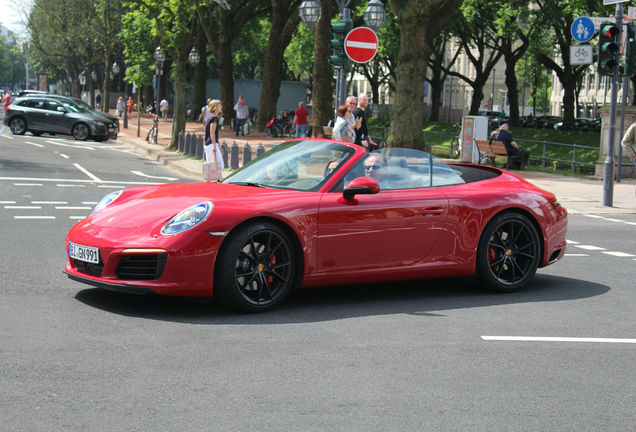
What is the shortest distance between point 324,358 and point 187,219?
1640 mm

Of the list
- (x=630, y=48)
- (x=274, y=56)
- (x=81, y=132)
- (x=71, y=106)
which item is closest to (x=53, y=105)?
(x=71, y=106)

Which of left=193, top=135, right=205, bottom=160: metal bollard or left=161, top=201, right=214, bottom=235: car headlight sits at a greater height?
left=161, top=201, right=214, bottom=235: car headlight

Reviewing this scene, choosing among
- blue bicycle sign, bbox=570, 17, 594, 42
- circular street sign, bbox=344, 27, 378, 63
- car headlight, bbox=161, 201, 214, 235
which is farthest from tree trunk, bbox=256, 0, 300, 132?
car headlight, bbox=161, 201, 214, 235

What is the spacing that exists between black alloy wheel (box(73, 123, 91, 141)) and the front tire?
3273 centimetres

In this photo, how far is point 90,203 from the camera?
48.5ft

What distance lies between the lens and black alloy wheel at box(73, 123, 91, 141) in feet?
126

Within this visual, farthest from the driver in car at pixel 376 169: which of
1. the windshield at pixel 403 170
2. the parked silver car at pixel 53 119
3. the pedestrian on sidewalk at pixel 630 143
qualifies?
the parked silver car at pixel 53 119

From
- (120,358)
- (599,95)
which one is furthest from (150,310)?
→ (599,95)

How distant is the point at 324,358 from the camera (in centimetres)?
569

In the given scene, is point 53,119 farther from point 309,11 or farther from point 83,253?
point 83,253

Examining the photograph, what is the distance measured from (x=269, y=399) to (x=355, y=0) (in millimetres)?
43978

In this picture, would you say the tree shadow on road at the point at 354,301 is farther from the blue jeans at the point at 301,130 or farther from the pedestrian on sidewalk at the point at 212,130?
the blue jeans at the point at 301,130

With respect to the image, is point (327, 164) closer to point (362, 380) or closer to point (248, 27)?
point (362, 380)

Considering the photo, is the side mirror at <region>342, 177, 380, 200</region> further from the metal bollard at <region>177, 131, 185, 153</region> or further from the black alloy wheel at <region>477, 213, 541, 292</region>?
the metal bollard at <region>177, 131, 185, 153</region>
